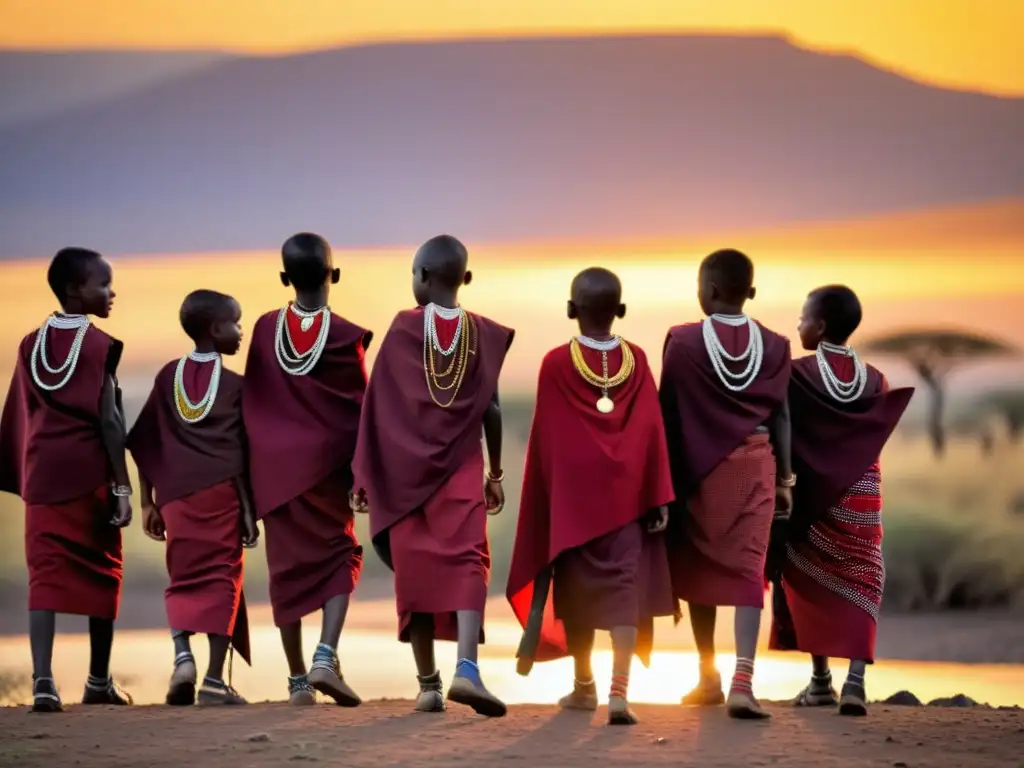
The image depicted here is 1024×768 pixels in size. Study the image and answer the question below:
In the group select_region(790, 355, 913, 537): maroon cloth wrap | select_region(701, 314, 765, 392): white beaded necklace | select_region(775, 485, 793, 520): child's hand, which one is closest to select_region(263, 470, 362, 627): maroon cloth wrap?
select_region(701, 314, 765, 392): white beaded necklace

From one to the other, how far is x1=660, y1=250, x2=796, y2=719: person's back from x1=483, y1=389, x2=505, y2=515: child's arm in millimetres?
846

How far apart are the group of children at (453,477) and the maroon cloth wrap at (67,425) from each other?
0.5 inches

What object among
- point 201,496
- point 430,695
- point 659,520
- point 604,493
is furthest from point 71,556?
point 659,520

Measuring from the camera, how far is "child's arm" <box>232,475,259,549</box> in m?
10.3

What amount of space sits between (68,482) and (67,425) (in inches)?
11.5

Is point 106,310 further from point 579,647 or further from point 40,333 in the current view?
point 579,647

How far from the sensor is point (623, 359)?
9594mm

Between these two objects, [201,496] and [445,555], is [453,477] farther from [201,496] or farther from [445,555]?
[201,496]

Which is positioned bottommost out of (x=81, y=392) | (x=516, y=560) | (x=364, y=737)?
(x=364, y=737)

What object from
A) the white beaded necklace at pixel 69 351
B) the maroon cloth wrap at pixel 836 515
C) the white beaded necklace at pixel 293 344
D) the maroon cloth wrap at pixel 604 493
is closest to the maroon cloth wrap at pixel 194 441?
the white beaded necklace at pixel 293 344

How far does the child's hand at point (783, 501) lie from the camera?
9.88m

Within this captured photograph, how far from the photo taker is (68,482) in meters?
10.3


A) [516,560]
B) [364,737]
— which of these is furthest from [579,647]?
[364,737]

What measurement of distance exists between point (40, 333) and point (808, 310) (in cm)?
393
